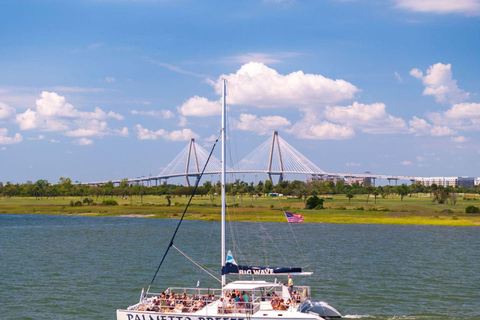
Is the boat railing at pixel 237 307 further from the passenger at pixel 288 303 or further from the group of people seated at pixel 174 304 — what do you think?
the passenger at pixel 288 303

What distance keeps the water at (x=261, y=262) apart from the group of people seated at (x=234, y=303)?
788 centimetres

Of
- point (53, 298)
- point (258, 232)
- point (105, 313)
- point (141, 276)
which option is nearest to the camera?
point (105, 313)

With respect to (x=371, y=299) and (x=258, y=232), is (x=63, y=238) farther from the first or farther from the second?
(x=371, y=299)

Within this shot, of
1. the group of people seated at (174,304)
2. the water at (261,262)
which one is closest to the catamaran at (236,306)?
the group of people seated at (174,304)

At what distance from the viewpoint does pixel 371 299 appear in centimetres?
4184

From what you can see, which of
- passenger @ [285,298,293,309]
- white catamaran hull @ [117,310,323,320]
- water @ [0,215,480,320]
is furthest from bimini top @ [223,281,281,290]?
water @ [0,215,480,320]

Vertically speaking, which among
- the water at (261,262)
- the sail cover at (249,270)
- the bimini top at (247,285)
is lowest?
the water at (261,262)

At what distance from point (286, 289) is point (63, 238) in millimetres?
57258

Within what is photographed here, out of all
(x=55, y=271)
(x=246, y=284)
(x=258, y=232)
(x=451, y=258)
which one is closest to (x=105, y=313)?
(x=246, y=284)

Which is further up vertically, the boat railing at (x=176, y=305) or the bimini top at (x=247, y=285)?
the bimini top at (x=247, y=285)

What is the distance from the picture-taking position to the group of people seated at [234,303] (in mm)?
32312

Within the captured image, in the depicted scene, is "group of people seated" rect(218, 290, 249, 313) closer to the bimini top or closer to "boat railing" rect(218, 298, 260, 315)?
"boat railing" rect(218, 298, 260, 315)

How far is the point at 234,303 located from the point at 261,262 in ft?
86.2

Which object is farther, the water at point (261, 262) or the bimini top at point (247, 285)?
the water at point (261, 262)
